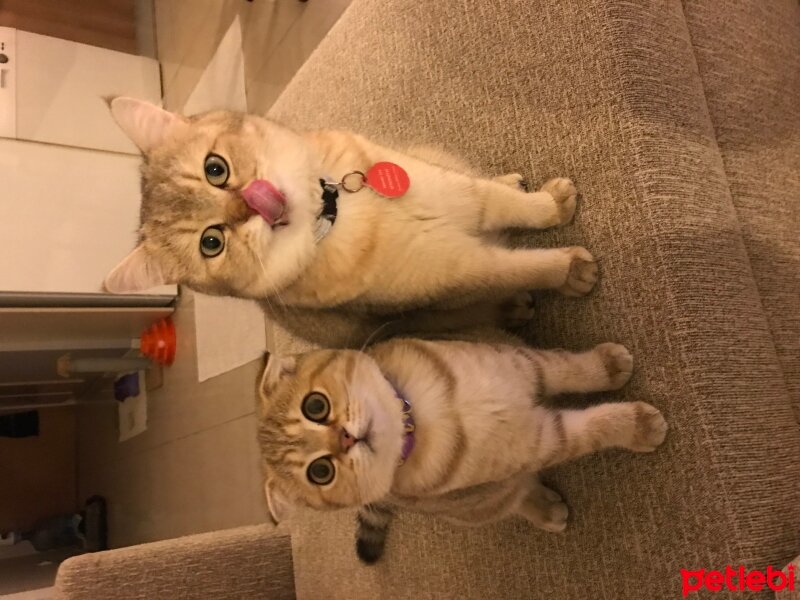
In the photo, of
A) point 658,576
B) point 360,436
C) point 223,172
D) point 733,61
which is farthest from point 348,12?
point 658,576

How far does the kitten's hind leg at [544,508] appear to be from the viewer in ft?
4.27

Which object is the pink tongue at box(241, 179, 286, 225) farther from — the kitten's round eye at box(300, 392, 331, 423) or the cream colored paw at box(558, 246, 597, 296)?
the cream colored paw at box(558, 246, 597, 296)

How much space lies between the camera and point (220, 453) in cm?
283

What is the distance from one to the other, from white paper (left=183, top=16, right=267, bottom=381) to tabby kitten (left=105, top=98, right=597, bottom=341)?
1354 mm

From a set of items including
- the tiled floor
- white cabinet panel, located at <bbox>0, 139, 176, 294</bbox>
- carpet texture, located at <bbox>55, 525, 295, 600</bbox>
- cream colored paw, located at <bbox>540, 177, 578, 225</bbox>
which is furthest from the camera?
the tiled floor

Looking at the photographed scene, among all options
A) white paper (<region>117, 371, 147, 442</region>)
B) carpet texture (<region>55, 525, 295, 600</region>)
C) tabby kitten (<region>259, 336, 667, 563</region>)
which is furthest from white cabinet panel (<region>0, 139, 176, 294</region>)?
tabby kitten (<region>259, 336, 667, 563</region>)

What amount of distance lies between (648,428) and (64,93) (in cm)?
286

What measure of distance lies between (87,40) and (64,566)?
2482mm

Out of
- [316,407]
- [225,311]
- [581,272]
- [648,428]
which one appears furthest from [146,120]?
[225,311]

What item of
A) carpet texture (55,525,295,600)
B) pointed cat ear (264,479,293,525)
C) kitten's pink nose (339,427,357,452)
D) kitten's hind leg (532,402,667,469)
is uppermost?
kitten's pink nose (339,427,357,452)

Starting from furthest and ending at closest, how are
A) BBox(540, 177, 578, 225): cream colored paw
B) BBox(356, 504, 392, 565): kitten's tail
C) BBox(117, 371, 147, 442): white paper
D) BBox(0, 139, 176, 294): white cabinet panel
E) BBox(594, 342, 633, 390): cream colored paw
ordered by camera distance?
BBox(117, 371, 147, 442): white paper < BBox(0, 139, 176, 294): white cabinet panel < BBox(356, 504, 392, 565): kitten's tail < BBox(540, 177, 578, 225): cream colored paw < BBox(594, 342, 633, 390): cream colored paw

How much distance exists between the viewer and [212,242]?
1.25m

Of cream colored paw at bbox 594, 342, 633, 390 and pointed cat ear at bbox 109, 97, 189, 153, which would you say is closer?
cream colored paw at bbox 594, 342, 633, 390

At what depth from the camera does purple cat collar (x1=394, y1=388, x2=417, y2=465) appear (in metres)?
1.15
